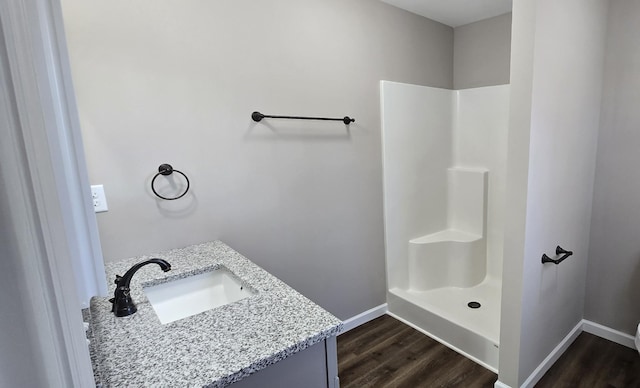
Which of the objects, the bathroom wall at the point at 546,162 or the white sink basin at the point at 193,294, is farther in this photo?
the bathroom wall at the point at 546,162

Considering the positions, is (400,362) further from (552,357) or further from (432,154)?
(432,154)

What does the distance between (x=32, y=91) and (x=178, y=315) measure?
1194 mm

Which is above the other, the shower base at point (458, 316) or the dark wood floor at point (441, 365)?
the shower base at point (458, 316)

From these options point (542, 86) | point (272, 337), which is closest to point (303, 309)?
point (272, 337)

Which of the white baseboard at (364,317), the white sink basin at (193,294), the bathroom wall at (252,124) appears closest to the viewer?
the white sink basin at (193,294)

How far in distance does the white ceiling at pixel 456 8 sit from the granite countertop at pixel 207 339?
2.26m

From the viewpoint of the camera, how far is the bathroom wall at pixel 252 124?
1.40 metres

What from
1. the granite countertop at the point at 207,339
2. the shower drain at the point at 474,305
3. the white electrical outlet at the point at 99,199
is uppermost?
the white electrical outlet at the point at 99,199

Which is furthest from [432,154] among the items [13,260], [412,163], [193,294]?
[13,260]

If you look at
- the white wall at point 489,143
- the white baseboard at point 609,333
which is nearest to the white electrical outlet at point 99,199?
the white wall at point 489,143

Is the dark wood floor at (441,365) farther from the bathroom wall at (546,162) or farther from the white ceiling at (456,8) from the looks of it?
the white ceiling at (456,8)

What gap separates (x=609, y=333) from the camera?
2.12 metres

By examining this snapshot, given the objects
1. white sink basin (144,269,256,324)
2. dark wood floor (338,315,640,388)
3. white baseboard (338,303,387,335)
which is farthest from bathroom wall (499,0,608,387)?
white sink basin (144,269,256,324)

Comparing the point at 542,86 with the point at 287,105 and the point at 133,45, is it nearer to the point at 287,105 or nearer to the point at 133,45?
the point at 287,105
